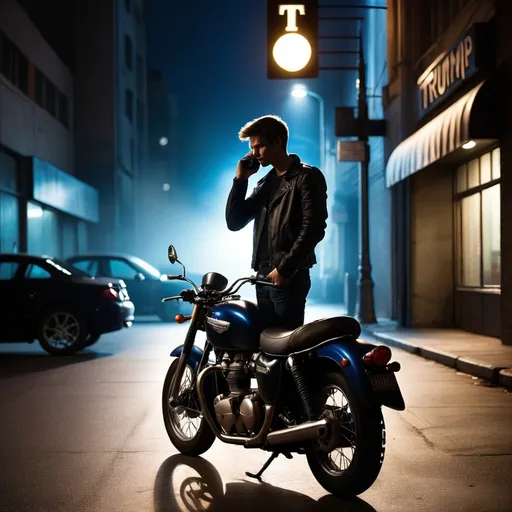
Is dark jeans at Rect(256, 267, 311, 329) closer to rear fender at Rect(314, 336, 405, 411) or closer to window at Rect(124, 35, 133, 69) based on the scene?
rear fender at Rect(314, 336, 405, 411)

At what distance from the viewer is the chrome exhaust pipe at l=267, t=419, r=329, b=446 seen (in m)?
4.64

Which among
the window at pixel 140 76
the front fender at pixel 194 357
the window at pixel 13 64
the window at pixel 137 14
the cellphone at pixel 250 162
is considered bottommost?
the front fender at pixel 194 357

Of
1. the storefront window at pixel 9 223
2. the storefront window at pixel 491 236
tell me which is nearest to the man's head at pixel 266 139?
the storefront window at pixel 491 236

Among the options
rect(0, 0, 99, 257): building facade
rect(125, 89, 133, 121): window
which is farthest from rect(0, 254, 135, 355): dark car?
rect(125, 89, 133, 121): window

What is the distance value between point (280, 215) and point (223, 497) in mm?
1734

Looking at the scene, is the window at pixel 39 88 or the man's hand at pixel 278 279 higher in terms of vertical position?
the window at pixel 39 88

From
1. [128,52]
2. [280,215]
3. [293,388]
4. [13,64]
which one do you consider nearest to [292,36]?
[280,215]

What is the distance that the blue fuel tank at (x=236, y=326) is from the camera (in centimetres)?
520

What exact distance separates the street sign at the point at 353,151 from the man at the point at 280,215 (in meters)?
13.9

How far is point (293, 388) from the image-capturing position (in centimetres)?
501

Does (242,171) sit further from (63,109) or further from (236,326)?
(63,109)

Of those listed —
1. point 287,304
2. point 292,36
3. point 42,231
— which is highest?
point 292,36

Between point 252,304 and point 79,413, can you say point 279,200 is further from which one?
point 79,413

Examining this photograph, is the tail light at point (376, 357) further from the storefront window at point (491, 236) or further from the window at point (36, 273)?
the storefront window at point (491, 236)
